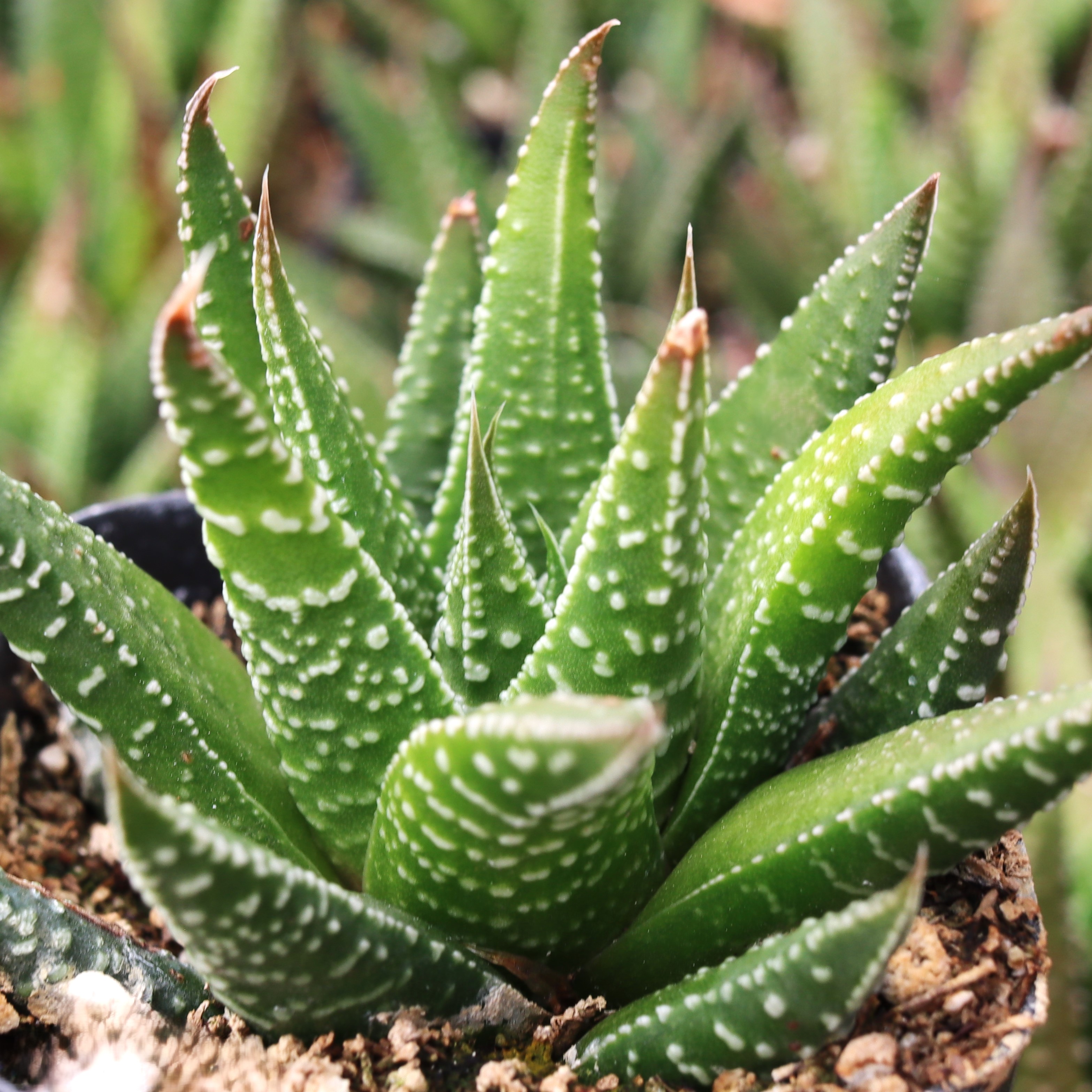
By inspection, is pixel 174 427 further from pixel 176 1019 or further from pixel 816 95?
pixel 816 95

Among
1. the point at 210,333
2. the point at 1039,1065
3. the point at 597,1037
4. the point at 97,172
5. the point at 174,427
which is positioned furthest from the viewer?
the point at 97,172

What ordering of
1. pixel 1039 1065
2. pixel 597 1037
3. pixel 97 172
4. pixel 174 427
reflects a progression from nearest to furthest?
pixel 174 427 < pixel 597 1037 < pixel 1039 1065 < pixel 97 172

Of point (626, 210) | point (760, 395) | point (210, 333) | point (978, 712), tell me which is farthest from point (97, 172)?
point (978, 712)

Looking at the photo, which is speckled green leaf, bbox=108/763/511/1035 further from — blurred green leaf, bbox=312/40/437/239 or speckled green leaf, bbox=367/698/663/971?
blurred green leaf, bbox=312/40/437/239

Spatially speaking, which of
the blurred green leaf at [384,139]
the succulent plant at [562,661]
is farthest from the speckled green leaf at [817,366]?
the blurred green leaf at [384,139]

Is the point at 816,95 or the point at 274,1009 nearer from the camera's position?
the point at 274,1009

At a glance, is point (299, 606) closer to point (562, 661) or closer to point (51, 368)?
point (562, 661)
